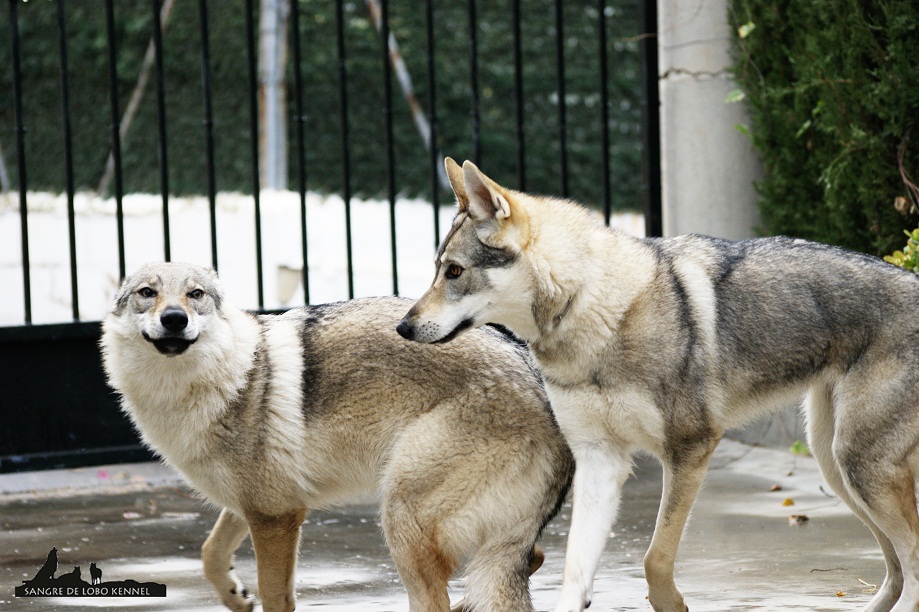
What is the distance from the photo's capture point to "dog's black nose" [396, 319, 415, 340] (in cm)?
395

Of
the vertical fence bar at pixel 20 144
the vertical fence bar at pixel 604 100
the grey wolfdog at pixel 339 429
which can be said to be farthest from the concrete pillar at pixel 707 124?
the vertical fence bar at pixel 20 144

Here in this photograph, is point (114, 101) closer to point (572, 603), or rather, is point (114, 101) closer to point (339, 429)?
point (339, 429)

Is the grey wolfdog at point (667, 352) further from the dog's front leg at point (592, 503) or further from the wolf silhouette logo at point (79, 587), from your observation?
the wolf silhouette logo at point (79, 587)

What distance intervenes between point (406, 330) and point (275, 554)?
942mm

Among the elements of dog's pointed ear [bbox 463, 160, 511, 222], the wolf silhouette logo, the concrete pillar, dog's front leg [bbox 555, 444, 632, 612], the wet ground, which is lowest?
the wet ground

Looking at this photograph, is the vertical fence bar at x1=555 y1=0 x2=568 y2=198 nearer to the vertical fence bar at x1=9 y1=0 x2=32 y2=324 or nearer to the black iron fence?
the vertical fence bar at x1=9 y1=0 x2=32 y2=324

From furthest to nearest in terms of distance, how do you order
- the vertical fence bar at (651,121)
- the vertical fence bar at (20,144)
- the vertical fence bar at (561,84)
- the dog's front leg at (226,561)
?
the vertical fence bar at (651,121) → the vertical fence bar at (561,84) → the vertical fence bar at (20,144) → the dog's front leg at (226,561)

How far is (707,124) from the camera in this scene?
734cm

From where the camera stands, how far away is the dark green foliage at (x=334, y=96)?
1538 centimetres

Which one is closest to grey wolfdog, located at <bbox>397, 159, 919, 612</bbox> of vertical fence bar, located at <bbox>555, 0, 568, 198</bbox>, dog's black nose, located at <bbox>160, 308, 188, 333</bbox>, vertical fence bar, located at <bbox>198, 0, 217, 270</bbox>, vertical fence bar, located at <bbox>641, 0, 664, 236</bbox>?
dog's black nose, located at <bbox>160, 308, 188, 333</bbox>

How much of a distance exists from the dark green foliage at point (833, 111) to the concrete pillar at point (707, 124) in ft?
0.43

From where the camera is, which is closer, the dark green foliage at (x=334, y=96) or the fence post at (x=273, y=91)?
the dark green foliage at (x=334, y=96)

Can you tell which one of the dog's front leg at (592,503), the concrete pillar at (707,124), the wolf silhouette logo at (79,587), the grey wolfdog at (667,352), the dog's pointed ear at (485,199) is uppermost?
the concrete pillar at (707,124)

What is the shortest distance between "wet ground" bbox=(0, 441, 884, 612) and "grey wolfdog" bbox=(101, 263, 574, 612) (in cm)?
53
